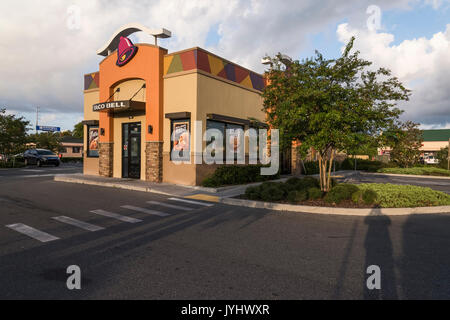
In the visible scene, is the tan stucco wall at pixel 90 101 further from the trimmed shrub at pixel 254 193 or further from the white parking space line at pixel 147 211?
the trimmed shrub at pixel 254 193

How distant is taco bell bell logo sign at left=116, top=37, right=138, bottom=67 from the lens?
15184 mm

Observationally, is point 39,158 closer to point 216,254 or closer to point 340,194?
point 340,194

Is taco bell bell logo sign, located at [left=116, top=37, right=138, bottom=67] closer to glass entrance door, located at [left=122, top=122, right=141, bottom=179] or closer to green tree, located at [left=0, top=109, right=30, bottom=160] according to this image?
glass entrance door, located at [left=122, top=122, right=141, bottom=179]

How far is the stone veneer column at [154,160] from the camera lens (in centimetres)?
1420

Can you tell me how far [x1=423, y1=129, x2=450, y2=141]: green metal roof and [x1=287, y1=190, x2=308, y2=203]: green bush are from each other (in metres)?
64.9

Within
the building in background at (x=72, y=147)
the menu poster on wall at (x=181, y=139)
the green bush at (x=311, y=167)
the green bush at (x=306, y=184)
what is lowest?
the green bush at (x=306, y=184)

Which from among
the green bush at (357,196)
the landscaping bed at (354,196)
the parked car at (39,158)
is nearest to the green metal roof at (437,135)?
the landscaping bed at (354,196)

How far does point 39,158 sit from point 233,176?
23037 mm

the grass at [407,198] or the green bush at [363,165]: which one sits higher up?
the green bush at [363,165]

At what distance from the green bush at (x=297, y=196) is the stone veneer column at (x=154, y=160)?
7.21m

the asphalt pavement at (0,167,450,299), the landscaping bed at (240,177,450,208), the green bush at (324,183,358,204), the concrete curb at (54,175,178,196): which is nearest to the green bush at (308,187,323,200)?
the landscaping bed at (240,177,450,208)

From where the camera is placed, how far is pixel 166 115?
13977 millimetres
